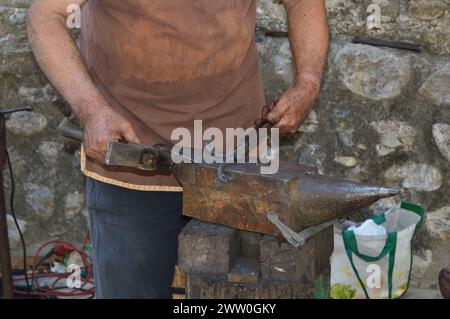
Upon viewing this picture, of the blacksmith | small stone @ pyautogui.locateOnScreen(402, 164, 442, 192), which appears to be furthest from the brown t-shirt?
small stone @ pyautogui.locateOnScreen(402, 164, 442, 192)

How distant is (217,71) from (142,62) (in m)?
0.19

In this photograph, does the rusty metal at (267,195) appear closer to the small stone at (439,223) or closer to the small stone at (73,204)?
the small stone at (439,223)

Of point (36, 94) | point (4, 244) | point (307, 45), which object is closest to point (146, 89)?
point (307, 45)

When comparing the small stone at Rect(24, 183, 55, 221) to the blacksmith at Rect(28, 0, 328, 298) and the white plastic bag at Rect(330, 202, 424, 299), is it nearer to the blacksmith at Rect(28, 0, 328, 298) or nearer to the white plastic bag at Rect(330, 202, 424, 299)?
the white plastic bag at Rect(330, 202, 424, 299)

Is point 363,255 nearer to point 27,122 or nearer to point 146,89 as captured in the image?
point 146,89

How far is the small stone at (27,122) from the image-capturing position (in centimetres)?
341

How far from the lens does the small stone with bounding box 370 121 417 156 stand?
3.04 m

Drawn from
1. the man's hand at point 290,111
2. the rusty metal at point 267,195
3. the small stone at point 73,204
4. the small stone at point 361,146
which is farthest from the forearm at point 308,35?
the small stone at point 73,204

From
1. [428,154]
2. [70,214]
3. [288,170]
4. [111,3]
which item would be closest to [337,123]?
[428,154]

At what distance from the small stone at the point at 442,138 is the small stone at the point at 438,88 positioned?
0.09m

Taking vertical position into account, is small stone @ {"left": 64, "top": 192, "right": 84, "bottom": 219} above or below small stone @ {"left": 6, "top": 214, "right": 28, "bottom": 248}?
above

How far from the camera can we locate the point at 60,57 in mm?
1782

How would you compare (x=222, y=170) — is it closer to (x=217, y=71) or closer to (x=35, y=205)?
(x=217, y=71)

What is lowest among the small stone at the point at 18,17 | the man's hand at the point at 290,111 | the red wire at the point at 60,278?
the red wire at the point at 60,278
